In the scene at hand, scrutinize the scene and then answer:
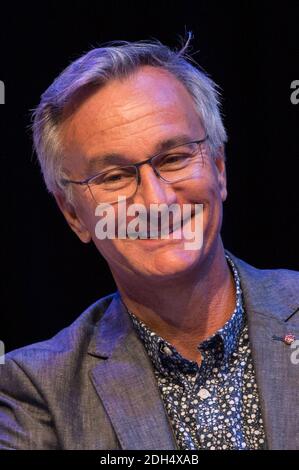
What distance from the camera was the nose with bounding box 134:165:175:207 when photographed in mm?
2383

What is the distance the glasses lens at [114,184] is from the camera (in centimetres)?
245

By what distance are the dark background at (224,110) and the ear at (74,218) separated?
0.33 metres

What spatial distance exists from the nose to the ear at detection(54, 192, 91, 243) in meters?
0.33

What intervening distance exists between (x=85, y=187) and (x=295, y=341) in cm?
74

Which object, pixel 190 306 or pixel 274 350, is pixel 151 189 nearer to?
pixel 190 306

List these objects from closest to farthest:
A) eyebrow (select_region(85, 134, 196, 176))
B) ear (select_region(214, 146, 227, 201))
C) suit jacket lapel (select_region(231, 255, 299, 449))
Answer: suit jacket lapel (select_region(231, 255, 299, 449)) → eyebrow (select_region(85, 134, 196, 176)) → ear (select_region(214, 146, 227, 201))

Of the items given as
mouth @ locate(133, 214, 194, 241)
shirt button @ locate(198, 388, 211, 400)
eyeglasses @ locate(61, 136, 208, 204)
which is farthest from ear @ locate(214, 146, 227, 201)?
shirt button @ locate(198, 388, 211, 400)

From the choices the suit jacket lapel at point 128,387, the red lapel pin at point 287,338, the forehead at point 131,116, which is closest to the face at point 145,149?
the forehead at point 131,116

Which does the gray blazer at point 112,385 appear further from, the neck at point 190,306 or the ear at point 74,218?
the ear at point 74,218

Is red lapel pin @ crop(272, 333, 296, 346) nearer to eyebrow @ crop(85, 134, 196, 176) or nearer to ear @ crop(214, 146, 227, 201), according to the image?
ear @ crop(214, 146, 227, 201)

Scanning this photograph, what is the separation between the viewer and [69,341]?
2.61 m

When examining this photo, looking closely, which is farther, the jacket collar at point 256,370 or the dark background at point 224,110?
the dark background at point 224,110
